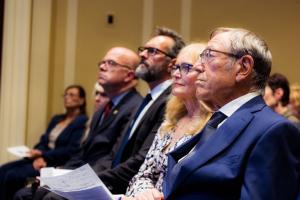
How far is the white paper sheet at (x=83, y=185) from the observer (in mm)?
1727

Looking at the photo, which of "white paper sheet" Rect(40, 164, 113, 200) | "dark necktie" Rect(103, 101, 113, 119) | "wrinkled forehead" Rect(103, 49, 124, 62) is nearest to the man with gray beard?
"wrinkled forehead" Rect(103, 49, 124, 62)

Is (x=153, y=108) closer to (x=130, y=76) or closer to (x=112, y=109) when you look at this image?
(x=112, y=109)

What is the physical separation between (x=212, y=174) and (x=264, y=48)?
18.3 inches

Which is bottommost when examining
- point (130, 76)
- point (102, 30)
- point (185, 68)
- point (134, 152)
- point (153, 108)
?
point (134, 152)

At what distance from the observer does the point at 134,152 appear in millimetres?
2531

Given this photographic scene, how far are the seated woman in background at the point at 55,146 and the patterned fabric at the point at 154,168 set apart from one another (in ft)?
5.52

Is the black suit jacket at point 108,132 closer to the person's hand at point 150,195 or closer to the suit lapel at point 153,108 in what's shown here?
the suit lapel at point 153,108

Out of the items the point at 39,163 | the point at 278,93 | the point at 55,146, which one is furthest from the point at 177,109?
the point at 55,146

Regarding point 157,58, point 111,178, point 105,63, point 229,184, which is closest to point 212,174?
point 229,184

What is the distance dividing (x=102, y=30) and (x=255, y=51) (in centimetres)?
303

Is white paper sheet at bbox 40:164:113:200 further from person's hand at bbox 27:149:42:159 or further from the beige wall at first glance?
the beige wall

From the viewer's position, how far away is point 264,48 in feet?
5.21

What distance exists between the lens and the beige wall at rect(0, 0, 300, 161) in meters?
4.25

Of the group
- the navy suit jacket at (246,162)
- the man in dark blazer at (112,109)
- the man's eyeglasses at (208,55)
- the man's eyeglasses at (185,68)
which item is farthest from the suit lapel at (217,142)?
the man in dark blazer at (112,109)
